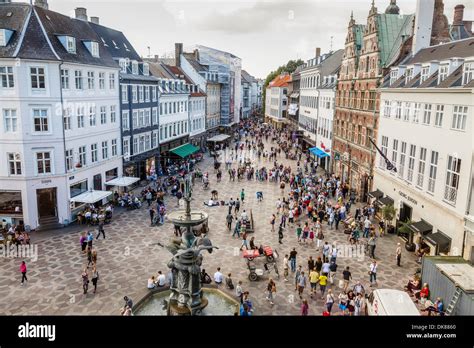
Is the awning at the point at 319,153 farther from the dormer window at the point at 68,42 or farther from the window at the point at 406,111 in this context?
the dormer window at the point at 68,42

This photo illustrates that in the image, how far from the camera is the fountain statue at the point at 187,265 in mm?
15367

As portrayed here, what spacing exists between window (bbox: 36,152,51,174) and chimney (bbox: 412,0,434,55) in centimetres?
3123

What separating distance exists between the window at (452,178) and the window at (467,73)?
436 cm

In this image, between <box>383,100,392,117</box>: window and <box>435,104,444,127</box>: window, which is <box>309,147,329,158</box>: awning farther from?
<box>435,104,444,127</box>: window

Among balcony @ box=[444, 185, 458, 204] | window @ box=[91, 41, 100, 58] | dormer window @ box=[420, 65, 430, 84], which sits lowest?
balcony @ box=[444, 185, 458, 204]

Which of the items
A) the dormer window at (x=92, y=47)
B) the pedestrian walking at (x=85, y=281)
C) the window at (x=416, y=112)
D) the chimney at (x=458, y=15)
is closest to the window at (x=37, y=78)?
the dormer window at (x=92, y=47)

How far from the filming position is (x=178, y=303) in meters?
16.1

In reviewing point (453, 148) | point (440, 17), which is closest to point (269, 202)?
point (453, 148)

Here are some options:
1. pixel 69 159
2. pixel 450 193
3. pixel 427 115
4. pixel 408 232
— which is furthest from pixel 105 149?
pixel 450 193

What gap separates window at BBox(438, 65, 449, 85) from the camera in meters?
25.0

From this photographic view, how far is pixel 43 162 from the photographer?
29.2 metres

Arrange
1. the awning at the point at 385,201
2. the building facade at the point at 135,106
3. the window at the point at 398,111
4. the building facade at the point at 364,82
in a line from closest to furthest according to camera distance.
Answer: the window at the point at 398,111 → the awning at the point at 385,201 → the building facade at the point at 364,82 → the building facade at the point at 135,106

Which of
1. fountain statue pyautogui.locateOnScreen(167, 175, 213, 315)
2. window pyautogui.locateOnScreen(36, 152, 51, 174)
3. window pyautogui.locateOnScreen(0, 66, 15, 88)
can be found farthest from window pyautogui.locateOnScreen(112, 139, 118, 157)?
fountain statue pyautogui.locateOnScreen(167, 175, 213, 315)
